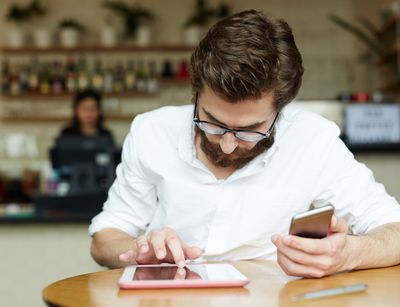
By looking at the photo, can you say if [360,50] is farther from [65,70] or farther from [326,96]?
[65,70]

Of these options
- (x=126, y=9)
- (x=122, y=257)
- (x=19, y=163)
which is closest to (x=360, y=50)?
(x=126, y=9)

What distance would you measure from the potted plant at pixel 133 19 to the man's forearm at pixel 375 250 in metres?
4.98

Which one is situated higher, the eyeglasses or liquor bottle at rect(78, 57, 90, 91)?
the eyeglasses

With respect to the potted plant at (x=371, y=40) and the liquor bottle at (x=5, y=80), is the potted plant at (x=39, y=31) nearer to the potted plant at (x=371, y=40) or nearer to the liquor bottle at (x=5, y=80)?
the liquor bottle at (x=5, y=80)

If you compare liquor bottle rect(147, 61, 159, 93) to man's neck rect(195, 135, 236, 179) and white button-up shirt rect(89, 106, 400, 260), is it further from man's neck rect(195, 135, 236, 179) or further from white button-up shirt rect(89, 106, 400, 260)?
man's neck rect(195, 135, 236, 179)

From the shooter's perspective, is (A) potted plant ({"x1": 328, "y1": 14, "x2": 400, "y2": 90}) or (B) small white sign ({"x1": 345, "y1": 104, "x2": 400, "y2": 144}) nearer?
(B) small white sign ({"x1": 345, "y1": 104, "x2": 400, "y2": 144})

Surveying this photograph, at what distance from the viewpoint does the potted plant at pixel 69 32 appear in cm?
629

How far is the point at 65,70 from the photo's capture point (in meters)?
6.32

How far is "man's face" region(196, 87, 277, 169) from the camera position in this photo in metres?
1.57

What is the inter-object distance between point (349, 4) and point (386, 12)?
661 millimetres

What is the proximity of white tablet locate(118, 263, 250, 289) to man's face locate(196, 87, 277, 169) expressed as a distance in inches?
13.2

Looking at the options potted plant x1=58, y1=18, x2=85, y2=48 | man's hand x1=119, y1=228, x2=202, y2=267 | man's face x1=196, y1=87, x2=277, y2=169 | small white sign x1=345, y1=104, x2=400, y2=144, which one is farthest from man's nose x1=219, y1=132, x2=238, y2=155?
potted plant x1=58, y1=18, x2=85, y2=48

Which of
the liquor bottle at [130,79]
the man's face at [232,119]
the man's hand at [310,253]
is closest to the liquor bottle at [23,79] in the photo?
the liquor bottle at [130,79]

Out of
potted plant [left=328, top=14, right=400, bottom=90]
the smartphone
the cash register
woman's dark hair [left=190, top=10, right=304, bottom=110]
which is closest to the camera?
the smartphone
